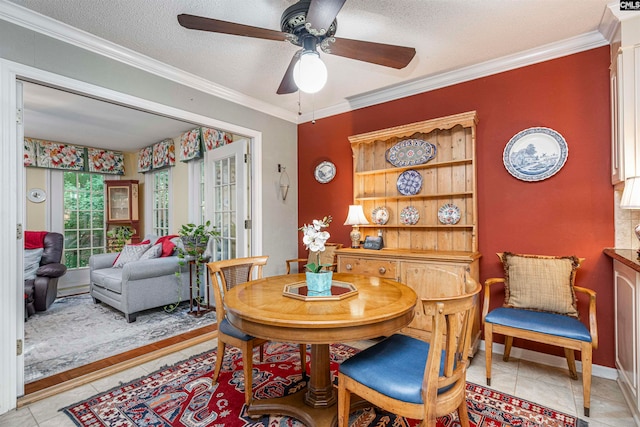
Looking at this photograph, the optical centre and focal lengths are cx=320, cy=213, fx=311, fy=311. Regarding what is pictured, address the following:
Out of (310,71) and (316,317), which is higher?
(310,71)

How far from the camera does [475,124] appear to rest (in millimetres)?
2797

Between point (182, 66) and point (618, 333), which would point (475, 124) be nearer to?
point (618, 333)

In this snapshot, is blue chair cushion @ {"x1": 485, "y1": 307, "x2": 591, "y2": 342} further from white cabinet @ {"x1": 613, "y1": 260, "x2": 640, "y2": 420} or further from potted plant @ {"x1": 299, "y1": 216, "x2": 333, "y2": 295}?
potted plant @ {"x1": 299, "y1": 216, "x2": 333, "y2": 295}

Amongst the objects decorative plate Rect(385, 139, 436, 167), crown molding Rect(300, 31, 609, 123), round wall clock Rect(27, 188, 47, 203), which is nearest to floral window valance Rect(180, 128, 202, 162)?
crown molding Rect(300, 31, 609, 123)

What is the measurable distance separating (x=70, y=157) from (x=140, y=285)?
3465 millimetres

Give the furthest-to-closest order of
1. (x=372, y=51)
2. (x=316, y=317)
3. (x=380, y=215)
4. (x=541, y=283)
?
(x=380, y=215), (x=541, y=283), (x=372, y=51), (x=316, y=317)

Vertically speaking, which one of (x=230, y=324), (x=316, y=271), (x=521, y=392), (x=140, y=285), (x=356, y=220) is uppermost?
(x=356, y=220)

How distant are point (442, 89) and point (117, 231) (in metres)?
6.13

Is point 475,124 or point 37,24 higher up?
point 37,24

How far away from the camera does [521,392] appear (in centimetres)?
212

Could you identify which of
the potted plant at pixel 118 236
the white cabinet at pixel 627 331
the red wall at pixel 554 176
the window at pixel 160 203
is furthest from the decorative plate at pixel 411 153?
→ the potted plant at pixel 118 236

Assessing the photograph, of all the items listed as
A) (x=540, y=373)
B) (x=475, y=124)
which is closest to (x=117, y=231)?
(x=475, y=124)

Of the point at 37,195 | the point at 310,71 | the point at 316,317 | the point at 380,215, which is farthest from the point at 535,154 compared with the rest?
the point at 37,195

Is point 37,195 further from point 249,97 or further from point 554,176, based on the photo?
point 554,176
